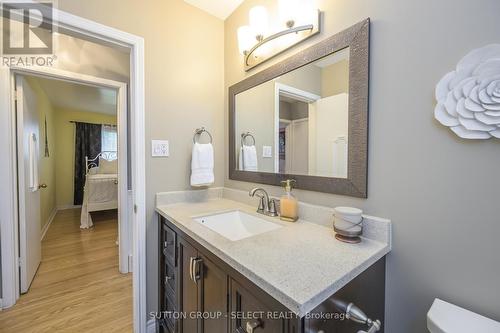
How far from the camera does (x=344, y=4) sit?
97 cm

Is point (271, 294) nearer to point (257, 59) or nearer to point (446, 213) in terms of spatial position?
point (446, 213)

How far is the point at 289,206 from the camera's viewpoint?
1.13 meters

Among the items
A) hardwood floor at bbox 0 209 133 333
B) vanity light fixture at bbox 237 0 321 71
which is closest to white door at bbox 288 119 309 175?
vanity light fixture at bbox 237 0 321 71

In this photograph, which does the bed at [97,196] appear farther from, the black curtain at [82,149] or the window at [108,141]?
the window at [108,141]

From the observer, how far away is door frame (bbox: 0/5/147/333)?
124cm

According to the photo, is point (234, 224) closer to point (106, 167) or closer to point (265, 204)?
point (265, 204)

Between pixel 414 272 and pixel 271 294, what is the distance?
1.92 ft

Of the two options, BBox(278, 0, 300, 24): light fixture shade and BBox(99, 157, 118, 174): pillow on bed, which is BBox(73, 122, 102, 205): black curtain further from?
BBox(278, 0, 300, 24): light fixture shade

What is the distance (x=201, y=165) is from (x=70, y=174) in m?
5.02

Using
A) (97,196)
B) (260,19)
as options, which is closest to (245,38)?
(260,19)

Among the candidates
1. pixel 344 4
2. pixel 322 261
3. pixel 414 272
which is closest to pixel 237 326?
pixel 322 261

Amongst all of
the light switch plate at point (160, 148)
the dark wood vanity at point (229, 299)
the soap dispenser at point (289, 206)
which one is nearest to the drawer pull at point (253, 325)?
the dark wood vanity at point (229, 299)

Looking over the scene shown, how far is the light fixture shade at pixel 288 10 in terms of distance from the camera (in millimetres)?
1131

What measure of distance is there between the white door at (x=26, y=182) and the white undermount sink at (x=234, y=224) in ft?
5.70
